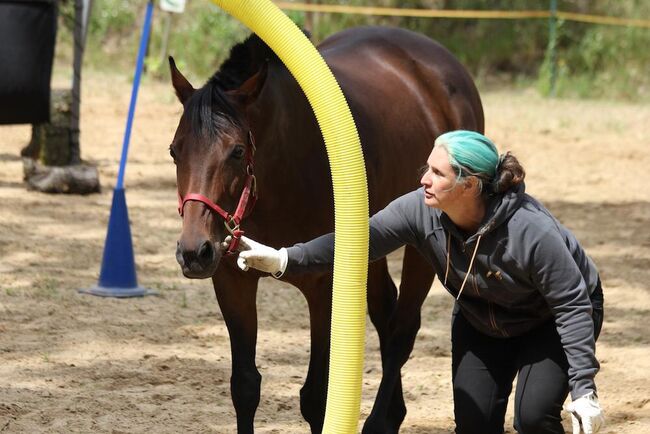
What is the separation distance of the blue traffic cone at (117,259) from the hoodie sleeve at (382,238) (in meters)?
3.52

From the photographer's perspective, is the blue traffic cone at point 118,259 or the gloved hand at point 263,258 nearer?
the gloved hand at point 263,258

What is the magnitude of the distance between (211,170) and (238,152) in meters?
0.16

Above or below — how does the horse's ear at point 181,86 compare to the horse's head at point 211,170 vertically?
above

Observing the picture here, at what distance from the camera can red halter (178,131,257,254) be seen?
3.78 m

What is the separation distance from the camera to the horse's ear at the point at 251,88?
163 inches

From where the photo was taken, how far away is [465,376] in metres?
3.99

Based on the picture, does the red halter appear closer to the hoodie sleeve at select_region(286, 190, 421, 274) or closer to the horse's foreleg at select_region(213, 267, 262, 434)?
the hoodie sleeve at select_region(286, 190, 421, 274)

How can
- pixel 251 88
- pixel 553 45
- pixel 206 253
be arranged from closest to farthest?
pixel 206 253 < pixel 251 88 < pixel 553 45

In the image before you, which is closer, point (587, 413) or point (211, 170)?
point (587, 413)

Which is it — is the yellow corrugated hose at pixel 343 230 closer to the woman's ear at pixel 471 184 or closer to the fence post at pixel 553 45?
the woman's ear at pixel 471 184

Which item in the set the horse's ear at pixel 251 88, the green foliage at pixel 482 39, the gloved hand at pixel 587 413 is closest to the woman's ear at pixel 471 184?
the gloved hand at pixel 587 413

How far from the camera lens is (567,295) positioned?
141 inches

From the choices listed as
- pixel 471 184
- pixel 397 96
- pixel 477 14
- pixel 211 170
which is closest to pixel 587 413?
pixel 471 184

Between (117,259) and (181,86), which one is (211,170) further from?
(117,259)
